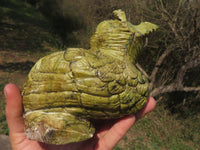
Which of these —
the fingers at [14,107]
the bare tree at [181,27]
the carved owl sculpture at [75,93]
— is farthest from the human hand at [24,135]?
the bare tree at [181,27]

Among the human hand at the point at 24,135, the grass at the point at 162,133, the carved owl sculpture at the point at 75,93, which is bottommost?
the grass at the point at 162,133

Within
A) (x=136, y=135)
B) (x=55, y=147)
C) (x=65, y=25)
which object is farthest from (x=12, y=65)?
(x=55, y=147)

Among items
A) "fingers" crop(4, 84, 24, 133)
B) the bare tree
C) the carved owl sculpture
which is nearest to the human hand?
"fingers" crop(4, 84, 24, 133)

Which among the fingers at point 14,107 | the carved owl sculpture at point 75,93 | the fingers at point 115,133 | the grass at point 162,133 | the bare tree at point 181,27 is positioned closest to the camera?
the carved owl sculpture at point 75,93

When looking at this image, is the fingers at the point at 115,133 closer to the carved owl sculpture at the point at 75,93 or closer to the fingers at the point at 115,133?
the fingers at the point at 115,133

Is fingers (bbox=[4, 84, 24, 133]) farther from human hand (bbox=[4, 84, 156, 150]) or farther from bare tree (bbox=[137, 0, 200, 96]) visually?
bare tree (bbox=[137, 0, 200, 96])

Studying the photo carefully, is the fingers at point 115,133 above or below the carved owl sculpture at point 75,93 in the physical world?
below

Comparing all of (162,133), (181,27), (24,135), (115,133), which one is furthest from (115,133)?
(162,133)
